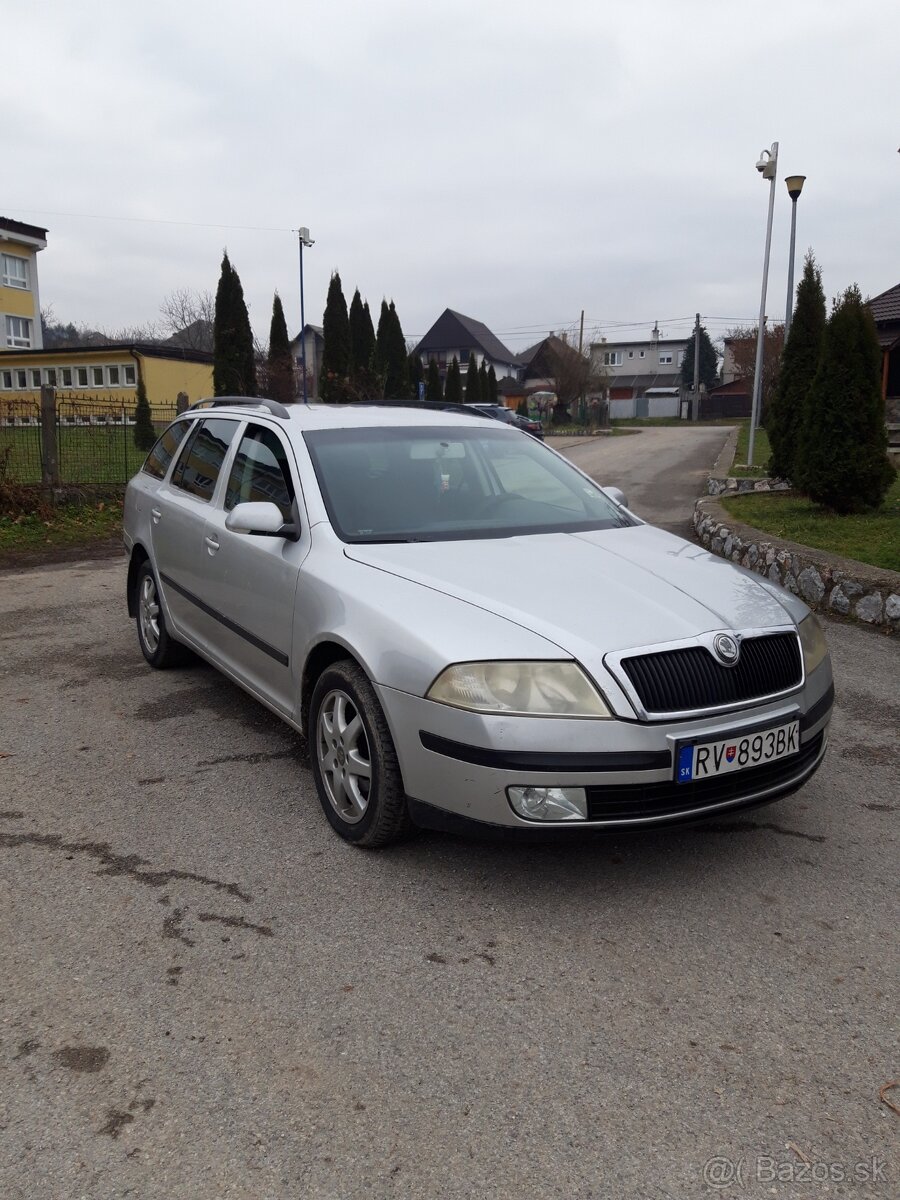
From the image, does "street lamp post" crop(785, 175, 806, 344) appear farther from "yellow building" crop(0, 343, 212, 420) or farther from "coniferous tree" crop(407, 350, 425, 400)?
"yellow building" crop(0, 343, 212, 420)

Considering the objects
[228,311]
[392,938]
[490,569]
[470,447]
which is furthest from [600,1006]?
[228,311]

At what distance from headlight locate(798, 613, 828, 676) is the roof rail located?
8.45 ft

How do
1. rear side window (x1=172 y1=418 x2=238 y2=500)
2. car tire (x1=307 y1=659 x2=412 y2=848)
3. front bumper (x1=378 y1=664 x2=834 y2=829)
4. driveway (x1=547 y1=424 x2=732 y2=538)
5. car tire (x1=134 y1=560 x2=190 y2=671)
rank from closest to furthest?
front bumper (x1=378 y1=664 x2=834 y2=829)
car tire (x1=307 y1=659 x2=412 y2=848)
rear side window (x1=172 y1=418 x2=238 y2=500)
car tire (x1=134 y1=560 x2=190 y2=671)
driveway (x1=547 y1=424 x2=732 y2=538)

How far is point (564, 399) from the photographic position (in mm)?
64500

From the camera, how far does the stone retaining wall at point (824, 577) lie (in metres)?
7.17

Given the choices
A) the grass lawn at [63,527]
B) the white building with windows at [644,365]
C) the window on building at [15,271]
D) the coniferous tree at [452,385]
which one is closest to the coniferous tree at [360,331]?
the coniferous tree at [452,385]

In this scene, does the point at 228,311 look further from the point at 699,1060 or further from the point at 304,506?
the point at 699,1060

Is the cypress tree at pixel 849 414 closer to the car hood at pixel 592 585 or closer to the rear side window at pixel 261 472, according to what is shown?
the car hood at pixel 592 585

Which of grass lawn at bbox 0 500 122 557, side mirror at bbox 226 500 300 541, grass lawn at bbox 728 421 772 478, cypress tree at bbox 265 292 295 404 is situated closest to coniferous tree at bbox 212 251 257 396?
cypress tree at bbox 265 292 295 404

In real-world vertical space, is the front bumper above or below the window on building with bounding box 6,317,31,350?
below

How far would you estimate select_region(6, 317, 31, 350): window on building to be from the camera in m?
49.0

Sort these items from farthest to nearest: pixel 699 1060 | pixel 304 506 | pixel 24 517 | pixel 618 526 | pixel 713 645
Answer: pixel 24 517
pixel 618 526
pixel 304 506
pixel 713 645
pixel 699 1060

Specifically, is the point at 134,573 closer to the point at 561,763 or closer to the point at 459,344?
the point at 561,763

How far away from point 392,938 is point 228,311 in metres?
32.1
